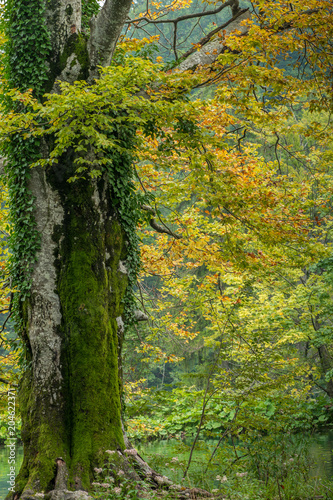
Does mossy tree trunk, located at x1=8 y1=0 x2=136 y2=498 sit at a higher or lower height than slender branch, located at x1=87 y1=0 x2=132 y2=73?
lower

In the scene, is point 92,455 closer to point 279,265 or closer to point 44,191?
point 44,191

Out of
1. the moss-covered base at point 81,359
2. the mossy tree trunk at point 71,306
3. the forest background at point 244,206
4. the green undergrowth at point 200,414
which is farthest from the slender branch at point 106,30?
the green undergrowth at point 200,414

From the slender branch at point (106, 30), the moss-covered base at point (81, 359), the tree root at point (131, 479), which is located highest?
the slender branch at point (106, 30)

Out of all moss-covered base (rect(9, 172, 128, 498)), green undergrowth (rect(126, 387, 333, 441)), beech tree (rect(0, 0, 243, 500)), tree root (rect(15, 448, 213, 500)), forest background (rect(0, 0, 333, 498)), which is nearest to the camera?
tree root (rect(15, 448, 213, 500))

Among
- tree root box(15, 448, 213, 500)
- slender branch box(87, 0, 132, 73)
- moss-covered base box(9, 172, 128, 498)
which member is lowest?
tree root box(15, 448, 213, 500)

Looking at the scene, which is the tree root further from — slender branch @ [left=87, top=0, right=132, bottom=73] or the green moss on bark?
slender branch @ [left=87, top=0, right=132, bottom=73]

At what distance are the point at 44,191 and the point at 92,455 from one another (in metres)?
2.77

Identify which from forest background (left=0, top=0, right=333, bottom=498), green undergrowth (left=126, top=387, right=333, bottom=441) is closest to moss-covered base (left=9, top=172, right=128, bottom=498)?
forest background (left=0, top=0, right=333, bottom=498)

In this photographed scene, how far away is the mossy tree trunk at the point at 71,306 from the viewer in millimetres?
3846

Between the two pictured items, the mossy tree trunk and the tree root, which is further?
the mossy tree trunk

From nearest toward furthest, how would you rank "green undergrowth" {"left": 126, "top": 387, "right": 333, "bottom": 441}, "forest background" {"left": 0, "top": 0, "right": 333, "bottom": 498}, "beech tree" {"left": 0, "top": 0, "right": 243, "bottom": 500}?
"beech tree" {"left": 0, "top": 0, "right": 243, "bottom": 500}
"forest background" {"left": 0, "top": 0, "right": 333, "bottom": 498}
"green undergrowth" {"left": 126, "top": 387, "right": 333, "bottom": 441}

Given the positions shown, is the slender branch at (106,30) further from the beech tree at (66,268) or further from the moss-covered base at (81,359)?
the moss-covered base at (81,359)

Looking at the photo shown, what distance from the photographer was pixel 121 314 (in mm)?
4828

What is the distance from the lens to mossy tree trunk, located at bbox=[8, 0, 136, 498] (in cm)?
385
